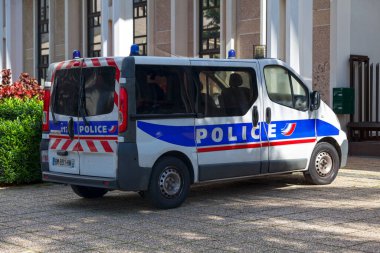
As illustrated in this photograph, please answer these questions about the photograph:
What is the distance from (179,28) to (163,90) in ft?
40.5

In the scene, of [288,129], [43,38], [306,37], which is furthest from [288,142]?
[43,38]

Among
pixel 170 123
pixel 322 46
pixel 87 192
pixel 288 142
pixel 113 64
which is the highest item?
pixel 322 46

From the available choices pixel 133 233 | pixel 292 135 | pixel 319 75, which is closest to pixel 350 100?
pixel 319 75

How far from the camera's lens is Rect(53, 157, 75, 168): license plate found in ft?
31.3

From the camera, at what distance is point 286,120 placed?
1055cm

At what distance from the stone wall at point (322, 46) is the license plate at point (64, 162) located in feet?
28.5

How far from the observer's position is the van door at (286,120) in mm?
10359

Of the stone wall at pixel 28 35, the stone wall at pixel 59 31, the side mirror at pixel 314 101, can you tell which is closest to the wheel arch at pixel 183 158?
the side mirror at pixel 314 101

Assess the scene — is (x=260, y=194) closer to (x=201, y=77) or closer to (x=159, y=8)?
(x=201, y=77)

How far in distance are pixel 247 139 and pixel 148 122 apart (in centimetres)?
177

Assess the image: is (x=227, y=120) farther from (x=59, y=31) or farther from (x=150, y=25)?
(x=59, y=31)

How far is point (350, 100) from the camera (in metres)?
16.7

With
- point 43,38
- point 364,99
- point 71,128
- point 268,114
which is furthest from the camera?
point 43,38

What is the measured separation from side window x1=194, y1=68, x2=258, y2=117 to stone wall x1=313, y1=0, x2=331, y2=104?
6.99 m
